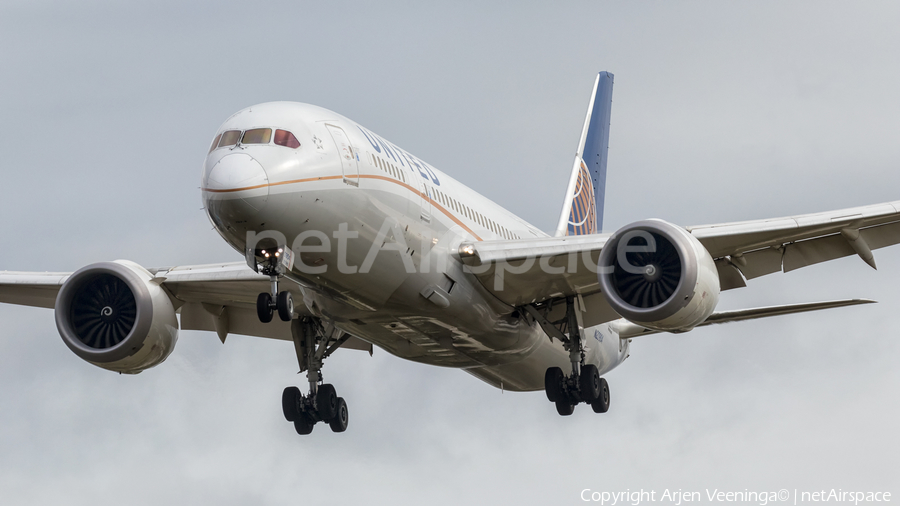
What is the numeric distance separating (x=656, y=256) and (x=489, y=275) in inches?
137

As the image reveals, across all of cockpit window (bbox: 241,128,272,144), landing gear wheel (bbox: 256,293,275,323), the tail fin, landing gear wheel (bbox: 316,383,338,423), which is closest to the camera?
cockpit window (bbox: 241,128,272,144)

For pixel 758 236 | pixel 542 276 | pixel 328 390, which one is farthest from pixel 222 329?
pixel 758 236

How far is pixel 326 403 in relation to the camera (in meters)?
25.0

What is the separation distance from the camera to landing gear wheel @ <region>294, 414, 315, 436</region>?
82.4ft

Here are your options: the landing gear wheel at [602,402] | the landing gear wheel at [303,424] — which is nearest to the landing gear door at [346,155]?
the landing gear wheel at [303,424]

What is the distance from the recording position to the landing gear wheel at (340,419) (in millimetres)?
25312

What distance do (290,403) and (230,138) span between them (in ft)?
29.2

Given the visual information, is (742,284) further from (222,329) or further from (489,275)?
(222,329)

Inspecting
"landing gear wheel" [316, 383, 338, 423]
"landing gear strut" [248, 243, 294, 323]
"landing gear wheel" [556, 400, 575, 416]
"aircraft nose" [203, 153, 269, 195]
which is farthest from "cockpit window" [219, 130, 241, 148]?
"landing gear wheel" [556, 400, 575, 416]

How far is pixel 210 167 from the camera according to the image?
1742cm

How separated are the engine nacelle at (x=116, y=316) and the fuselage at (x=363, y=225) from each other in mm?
3899

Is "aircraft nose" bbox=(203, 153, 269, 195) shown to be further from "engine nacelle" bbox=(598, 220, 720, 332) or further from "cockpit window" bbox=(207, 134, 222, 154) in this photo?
"engine nacelle" bbox=(598, 220, 720, 332)

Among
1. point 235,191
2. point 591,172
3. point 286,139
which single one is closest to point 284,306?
point 235,191

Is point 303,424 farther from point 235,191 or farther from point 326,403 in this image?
point 235,191
